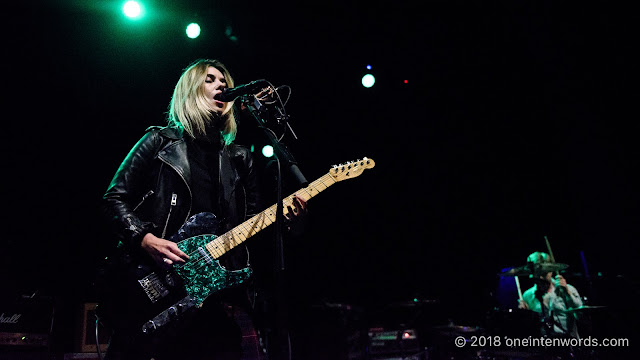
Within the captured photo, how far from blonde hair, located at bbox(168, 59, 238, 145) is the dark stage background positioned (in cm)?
56

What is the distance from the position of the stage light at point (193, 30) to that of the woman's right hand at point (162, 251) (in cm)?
432

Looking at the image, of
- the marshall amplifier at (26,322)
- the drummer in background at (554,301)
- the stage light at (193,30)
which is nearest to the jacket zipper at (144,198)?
the marshall amplifier at (26,322)

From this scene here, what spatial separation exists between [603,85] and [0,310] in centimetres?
885

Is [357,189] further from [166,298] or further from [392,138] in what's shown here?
[166,298]

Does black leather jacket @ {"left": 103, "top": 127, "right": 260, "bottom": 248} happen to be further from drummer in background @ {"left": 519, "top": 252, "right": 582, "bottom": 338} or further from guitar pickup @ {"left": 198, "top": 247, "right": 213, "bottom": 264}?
drummer in background @ {"left": 519, "top": 252, "right": 582, "bottom": 338}

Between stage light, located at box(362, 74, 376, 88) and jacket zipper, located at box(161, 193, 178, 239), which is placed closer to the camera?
jacket zipper, located at box(161, 193, 178, 239)

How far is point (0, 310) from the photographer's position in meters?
3.59

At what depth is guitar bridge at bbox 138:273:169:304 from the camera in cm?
217

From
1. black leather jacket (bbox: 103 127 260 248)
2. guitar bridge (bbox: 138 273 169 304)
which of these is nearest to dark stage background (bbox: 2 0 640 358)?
black leather jacket (bbox: 103 127 260 248)

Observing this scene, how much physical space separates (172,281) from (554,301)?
25.9 feet

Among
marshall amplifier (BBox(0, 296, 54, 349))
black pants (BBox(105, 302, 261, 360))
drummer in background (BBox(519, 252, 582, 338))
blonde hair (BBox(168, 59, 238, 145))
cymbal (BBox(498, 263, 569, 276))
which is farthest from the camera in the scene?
cymbal (BBox(498, 263, 569, 276))

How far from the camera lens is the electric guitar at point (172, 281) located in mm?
2133

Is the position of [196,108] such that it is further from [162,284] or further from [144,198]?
[162,284]

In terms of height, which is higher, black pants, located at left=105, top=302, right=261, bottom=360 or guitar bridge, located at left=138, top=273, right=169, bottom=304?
guitar bridge, located at left=138, top=273, right=169, bottom=304
